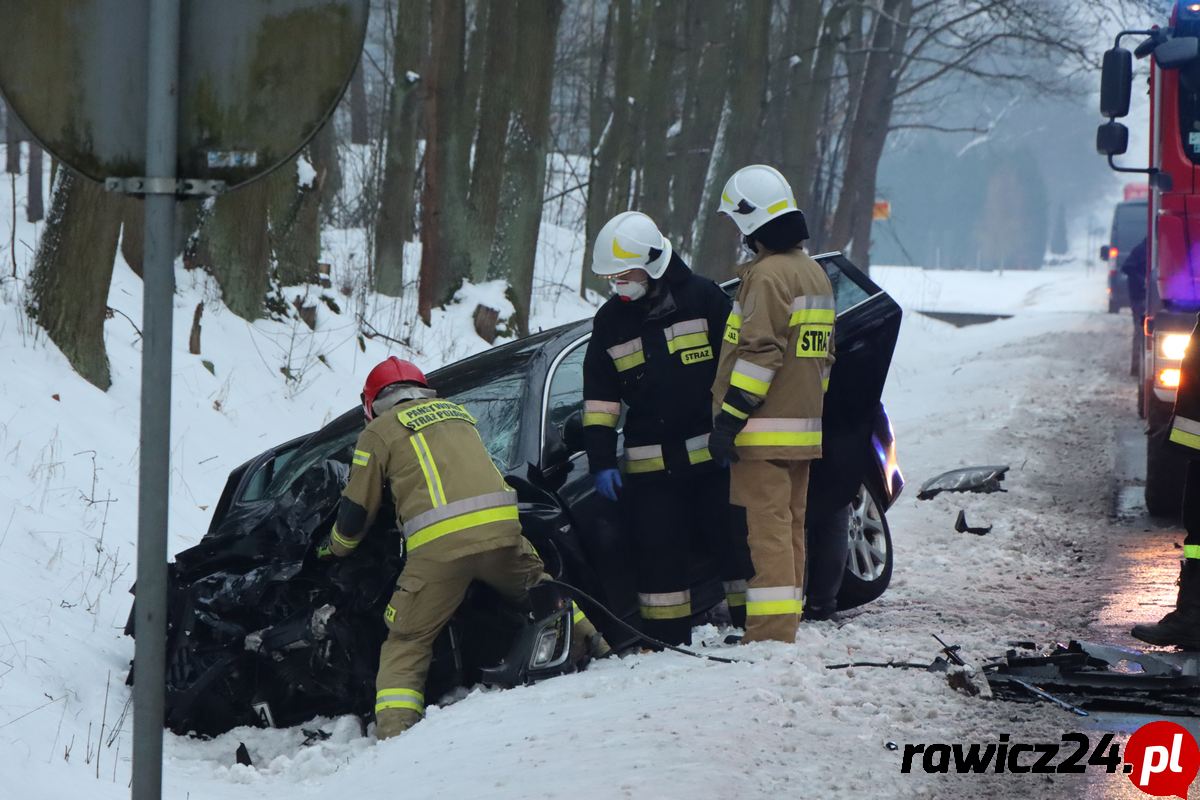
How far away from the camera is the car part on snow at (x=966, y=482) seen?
10.1 m

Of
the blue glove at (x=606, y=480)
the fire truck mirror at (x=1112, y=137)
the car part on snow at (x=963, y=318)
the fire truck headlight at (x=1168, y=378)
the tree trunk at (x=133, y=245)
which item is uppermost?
the fire truck mirror at (x=1112, y=137)

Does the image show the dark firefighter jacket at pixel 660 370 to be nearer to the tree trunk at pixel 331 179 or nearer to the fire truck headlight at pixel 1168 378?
the fire truck headlight at pixel 1168 378

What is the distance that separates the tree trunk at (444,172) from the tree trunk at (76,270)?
19.6ft

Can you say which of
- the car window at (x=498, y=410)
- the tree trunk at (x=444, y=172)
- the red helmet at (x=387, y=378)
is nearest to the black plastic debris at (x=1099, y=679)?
the car window at (x=498, y=410)

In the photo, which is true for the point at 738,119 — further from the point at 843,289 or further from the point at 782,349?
the point at 782,349

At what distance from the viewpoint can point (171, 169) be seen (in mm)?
2764

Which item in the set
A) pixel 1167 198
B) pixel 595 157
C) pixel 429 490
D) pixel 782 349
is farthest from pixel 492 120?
pixel 429 490

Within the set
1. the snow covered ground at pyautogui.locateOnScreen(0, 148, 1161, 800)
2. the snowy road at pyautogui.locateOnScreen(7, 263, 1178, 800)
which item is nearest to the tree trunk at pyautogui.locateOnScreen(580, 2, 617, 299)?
the snow covered ground at pyautogui.locateOnScreen(0, 148, 1161, 800)

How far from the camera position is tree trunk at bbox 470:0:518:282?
590 inches

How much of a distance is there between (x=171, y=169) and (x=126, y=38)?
26cm

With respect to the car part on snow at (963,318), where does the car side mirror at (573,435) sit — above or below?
above

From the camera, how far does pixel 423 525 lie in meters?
5.28

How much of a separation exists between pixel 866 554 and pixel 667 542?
1543mm

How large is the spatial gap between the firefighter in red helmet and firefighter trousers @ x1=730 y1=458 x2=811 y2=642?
37.1 inches
